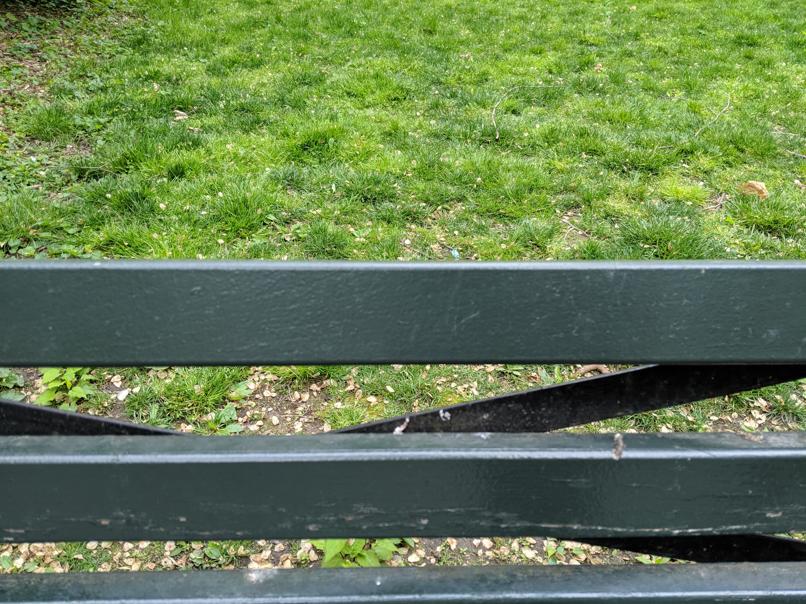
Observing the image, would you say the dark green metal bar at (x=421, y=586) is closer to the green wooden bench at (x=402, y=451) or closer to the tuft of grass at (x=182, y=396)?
the green wooden bench at (x=402, y=451)

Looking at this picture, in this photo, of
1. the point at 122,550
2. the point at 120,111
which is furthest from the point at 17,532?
the point at 120,111

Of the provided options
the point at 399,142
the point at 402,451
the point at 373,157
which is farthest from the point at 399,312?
the point at 399,142

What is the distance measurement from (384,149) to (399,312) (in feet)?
12.5

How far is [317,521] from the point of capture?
1.04 metres

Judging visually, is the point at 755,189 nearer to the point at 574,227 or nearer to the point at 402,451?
the point at 574,227

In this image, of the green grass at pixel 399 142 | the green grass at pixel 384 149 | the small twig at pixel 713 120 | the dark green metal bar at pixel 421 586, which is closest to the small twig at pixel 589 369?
the green grass at pixel 384 149

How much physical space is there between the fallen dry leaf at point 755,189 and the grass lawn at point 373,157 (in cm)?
5

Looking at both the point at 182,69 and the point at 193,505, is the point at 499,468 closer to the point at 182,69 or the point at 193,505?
the point at 193,505

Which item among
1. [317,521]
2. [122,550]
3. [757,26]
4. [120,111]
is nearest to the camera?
[317,521]

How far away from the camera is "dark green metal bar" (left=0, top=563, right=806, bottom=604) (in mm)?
1010

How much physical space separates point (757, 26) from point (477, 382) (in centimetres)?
773

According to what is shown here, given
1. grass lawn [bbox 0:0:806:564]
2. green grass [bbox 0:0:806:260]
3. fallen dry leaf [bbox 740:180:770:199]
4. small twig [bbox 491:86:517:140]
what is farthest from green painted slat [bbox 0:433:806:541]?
small twig [bbox 491:86:517:140]

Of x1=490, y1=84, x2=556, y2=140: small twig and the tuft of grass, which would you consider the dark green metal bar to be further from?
x1=490, y1=84, x2=556, y2=140: small twig

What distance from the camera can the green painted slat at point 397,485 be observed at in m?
0.98
